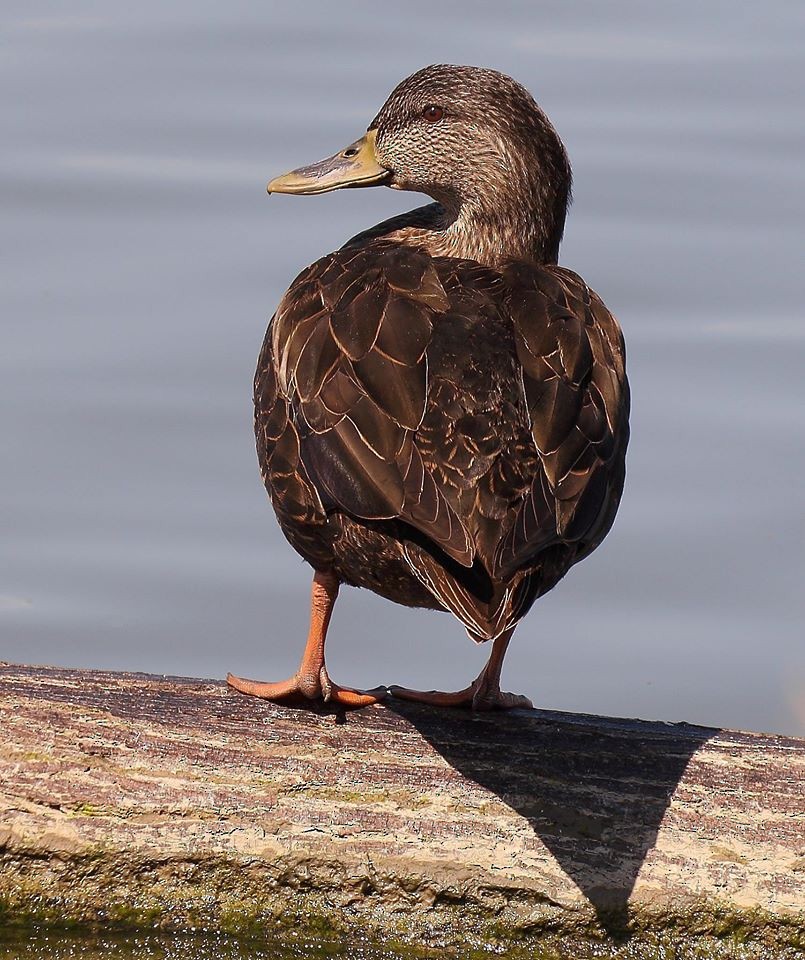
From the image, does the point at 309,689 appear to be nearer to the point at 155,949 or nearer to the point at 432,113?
the point at 155,949

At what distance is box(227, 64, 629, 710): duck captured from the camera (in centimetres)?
423

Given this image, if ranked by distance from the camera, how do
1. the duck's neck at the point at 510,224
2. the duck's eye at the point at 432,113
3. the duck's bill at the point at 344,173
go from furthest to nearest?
1. the duck's bill at the point at 344,173
2. the duck's eye at the point at 432,113
3. the duck's neck at the point at 510,224

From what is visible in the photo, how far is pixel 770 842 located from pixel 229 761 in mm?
1394

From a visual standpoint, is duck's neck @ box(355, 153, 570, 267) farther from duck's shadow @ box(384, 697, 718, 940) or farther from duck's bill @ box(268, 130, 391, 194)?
duck's shadow @ box(384, 697, 718, 940)

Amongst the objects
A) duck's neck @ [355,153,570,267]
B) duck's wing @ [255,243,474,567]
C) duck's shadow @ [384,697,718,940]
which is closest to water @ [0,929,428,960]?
duck's shadow @ [384,697,718,940]

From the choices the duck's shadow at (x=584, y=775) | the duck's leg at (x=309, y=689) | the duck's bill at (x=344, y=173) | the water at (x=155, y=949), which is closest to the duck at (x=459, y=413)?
the duck's leg at (x=309, y=689)

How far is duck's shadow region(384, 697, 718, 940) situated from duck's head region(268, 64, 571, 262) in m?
1.64

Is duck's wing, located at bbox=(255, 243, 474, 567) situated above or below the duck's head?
below

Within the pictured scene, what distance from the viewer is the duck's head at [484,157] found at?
5637mm

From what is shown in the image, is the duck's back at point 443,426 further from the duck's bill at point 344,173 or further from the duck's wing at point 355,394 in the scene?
the duck's bill at point 344,173

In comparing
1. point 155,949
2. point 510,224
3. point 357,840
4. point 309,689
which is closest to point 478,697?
point 309,689

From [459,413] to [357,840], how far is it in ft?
3.62

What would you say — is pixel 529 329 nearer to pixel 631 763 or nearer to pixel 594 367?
pixel 594 367

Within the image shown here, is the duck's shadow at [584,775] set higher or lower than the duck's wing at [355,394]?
lower
